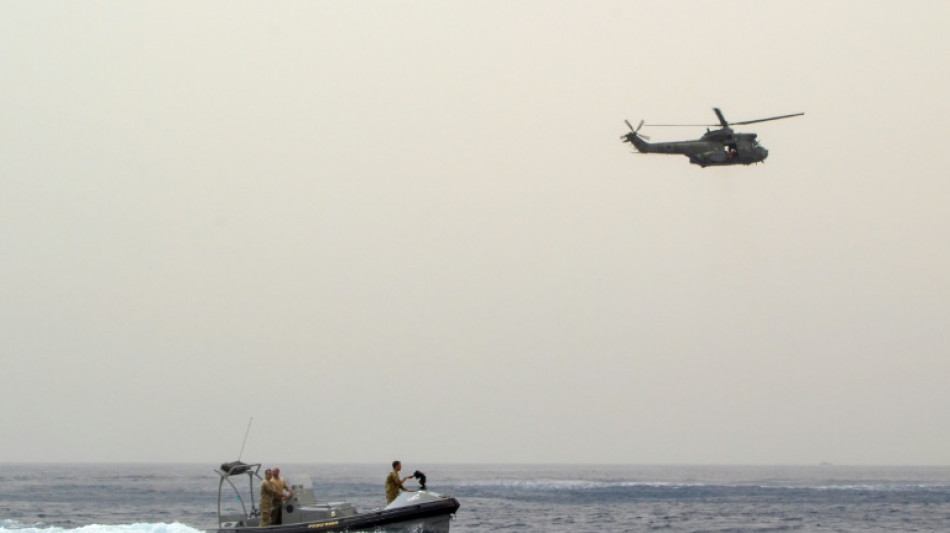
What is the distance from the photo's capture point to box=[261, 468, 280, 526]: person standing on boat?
26141mm

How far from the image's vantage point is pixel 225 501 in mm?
63750

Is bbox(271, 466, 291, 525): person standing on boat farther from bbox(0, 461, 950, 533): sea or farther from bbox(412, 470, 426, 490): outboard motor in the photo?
bbox(412, 470, 426, 490): outboard motor

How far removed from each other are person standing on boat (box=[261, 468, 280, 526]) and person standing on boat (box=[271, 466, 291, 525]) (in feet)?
0.15

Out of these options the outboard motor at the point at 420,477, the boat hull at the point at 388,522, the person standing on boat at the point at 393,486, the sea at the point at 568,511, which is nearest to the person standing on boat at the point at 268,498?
the boat hull at the point at 388,522

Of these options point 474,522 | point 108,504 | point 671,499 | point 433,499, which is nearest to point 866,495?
point 671,499

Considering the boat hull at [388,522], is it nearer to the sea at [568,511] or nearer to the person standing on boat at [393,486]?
the person standing on boat at [393,486]

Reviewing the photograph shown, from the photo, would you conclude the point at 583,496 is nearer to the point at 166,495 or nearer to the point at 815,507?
the point at 815,507

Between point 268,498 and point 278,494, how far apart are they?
0.29 metres

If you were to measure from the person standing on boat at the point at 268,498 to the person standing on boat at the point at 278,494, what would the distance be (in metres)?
0.05

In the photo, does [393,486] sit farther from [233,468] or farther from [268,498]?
[233,468]

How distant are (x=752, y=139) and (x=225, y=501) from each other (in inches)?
1404

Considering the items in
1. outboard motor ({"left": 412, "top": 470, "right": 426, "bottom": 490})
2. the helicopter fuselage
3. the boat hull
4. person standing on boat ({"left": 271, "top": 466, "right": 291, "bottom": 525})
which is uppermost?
the helicopter fuselage

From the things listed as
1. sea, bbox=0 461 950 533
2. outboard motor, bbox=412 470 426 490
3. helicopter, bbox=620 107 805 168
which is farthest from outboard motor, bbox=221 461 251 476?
helicopter, bbox=620 107 805 168

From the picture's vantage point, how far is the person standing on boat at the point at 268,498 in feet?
85.8
